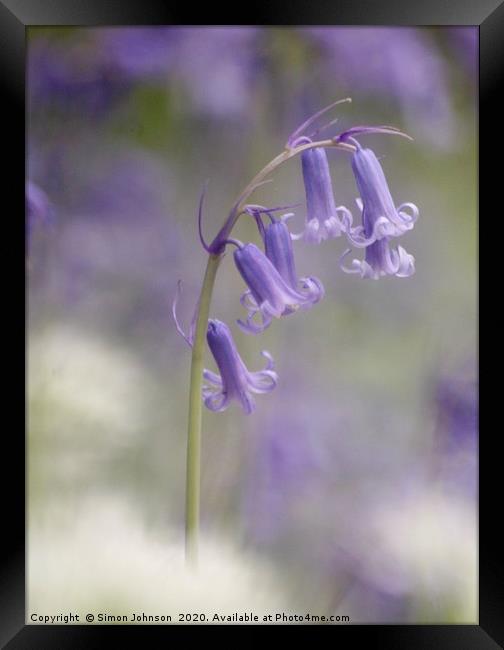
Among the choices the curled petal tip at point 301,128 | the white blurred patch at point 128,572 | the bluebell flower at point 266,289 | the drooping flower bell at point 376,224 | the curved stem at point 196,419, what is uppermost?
the curled petal tip at point 301,128

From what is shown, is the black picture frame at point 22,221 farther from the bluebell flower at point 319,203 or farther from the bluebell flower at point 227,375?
the bluebell flower at point 227,375

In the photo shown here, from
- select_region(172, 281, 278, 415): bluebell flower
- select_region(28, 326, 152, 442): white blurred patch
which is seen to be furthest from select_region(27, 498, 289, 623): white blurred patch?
select_region(172, 281, 278, 415): bluebell flower

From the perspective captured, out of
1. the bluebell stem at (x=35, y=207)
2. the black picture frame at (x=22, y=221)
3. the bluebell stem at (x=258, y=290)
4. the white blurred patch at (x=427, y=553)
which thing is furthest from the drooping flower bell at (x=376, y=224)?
the bluebell stem at (x=35, y=207)

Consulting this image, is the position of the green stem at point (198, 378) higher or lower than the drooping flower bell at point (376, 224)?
lower

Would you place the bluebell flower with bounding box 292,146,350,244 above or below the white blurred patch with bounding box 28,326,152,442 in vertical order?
above

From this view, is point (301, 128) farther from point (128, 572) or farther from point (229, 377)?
point (128, 572)

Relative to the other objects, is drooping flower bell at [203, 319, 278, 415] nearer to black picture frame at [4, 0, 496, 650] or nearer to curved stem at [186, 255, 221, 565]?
Result: curved stem at [186, 255, 221, 565]
